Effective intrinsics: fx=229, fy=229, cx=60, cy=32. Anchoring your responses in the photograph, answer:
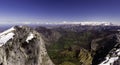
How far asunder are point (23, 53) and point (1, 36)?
7.94m

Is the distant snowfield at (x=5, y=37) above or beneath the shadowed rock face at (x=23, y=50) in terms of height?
above

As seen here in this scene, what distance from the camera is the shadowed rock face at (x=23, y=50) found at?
189 feet

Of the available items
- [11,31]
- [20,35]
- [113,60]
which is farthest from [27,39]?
[113,60]

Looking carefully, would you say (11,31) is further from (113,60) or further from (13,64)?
(113,60)

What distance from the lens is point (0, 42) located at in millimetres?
59594

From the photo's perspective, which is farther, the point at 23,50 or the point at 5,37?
the point at 5,37

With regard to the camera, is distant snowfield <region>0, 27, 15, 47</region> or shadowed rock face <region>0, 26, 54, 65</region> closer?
shadowed rock face <region>0, 26, 54, 65</region>

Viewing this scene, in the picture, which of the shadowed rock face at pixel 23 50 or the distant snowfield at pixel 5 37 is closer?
the shadowed rock face at pixel 23 50

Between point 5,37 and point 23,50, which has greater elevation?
point 5,37

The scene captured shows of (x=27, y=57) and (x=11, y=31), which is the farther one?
(x=11, y=31)

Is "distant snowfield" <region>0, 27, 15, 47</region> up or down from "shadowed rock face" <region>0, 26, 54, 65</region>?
up

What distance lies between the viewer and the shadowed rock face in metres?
57.6

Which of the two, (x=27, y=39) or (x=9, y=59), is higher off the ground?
(x=27, y=39)

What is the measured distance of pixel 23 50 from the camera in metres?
60.4
